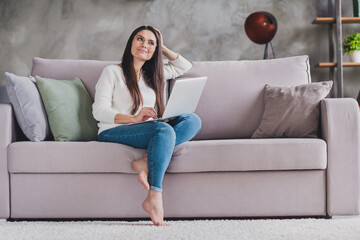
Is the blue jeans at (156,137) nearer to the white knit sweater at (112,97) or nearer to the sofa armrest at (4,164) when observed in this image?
the white knit sweater at (112,97)

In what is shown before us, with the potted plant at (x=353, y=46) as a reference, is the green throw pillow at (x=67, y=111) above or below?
below

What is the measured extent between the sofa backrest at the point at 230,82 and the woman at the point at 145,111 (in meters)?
0.22

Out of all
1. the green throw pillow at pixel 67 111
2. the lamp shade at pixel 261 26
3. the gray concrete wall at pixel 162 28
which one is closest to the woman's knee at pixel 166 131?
the green throw pillow at pixel 67 111

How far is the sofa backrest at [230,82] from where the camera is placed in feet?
9.43

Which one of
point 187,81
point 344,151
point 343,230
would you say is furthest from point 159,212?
point 344,151

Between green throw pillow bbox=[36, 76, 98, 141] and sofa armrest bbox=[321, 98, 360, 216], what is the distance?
130 cm

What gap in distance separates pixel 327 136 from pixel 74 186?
1283mm

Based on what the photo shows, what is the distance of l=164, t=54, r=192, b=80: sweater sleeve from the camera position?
2.92 meters

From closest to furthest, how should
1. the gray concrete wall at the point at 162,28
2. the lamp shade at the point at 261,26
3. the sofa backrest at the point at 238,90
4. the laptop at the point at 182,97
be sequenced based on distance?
the laptop at the point at 182,97, the sofa backrest at the point at 238,90, the lamp shade at the point at 261,26, the gray concrete wall at the point at 162,28

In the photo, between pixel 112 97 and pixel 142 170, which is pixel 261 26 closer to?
pixel 112 97

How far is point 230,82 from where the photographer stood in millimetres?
2955

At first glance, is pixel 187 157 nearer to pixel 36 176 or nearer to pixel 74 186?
pixel 74 186

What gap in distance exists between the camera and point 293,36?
14.1 feet

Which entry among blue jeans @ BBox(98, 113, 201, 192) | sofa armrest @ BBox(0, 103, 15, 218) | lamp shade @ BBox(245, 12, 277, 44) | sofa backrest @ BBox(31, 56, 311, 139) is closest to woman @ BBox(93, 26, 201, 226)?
blue jeans @ BBox(98, 113, 201, 192)
